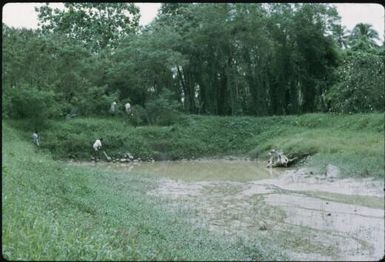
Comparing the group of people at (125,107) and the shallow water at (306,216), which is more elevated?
the group of people at (125,107)

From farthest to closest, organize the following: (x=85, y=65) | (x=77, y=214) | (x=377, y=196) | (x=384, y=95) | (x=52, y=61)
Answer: (x=85, y=65) < (x=52, y=61) < (x=77, y=214) < (x=384, y=95) < (x=377, y=196)

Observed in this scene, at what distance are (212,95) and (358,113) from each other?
313 inches

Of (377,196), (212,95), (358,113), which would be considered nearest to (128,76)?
(212,95)

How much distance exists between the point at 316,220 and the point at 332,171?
3.74ft

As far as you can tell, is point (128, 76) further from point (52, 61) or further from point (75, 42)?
point (52, 61)

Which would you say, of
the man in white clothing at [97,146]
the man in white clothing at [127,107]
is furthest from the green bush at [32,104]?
the man in white clothing at [97,146]

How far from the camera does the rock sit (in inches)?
214

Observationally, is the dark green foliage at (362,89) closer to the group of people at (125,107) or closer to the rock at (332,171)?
the rock at (332,171)

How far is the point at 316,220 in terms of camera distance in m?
4.68

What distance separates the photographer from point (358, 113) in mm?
5793

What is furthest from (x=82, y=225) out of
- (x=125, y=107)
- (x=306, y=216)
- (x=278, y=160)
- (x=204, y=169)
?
(x=125, y=107)

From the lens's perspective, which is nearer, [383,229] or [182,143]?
[383,229]

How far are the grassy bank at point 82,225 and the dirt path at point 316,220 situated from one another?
296mm

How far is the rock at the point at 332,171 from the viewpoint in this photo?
17.8 feet
